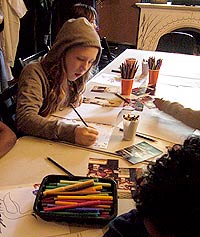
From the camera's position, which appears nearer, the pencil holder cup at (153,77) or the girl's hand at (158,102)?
the girl's hand at (158,102)

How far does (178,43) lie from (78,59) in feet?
5.19

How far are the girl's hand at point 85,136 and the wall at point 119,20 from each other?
3.99m

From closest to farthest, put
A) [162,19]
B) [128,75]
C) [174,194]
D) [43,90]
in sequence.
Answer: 1. [174,194]
2. [43,90]
3. [128,75]
4. [162,19]

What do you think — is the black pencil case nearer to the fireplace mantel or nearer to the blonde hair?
the blonde hair

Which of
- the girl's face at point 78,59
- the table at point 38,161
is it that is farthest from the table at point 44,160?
the girl's face at point 78,59

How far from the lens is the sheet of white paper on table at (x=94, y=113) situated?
57.1 inches

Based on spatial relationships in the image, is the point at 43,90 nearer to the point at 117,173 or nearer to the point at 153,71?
the point at 117,173

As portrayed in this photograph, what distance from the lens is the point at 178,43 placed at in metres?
2.83

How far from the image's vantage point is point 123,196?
100 cm

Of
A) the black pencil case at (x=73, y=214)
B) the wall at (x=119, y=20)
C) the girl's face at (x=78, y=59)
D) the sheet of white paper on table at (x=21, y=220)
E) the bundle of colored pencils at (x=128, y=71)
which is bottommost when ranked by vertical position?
the wall at (x=119, y=20)

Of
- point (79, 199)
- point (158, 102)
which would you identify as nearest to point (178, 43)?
point (158, 102)

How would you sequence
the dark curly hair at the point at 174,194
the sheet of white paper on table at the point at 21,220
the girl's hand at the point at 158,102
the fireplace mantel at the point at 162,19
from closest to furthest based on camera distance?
the dark curly hair at the point at 174,194, the sheet of white paper on table at the point at 21,220, the girl's hand at the point at 158,102, the fireplace mantel at the point at 162,19

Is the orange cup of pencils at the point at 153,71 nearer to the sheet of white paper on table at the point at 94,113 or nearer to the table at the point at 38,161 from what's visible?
the sheet of white paper on table at the point at 94,113

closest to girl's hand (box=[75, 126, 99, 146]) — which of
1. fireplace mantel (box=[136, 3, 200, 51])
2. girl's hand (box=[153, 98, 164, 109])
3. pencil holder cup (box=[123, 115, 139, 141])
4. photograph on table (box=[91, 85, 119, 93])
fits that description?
pencil holder cup (box=[123, 115, 139, 141])
